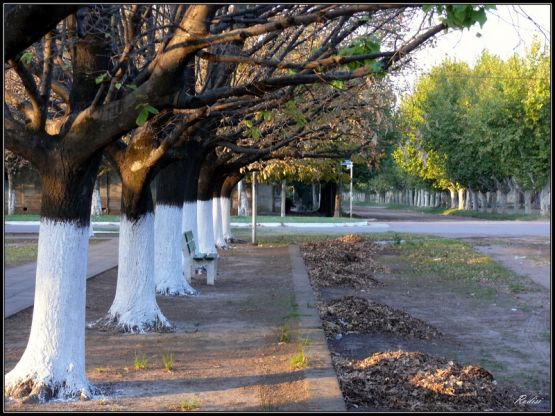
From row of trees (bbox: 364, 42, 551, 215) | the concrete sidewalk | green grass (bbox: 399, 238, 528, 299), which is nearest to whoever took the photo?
the concrete sidewalk

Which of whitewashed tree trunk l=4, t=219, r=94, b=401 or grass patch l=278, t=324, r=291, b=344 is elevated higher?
whitewashed tree trunk l=4, t=219, r=94, b=401

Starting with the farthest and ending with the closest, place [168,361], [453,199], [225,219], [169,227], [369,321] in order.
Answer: [453,199]
[225,219]
[169,227]
[369,321]
[168,361]

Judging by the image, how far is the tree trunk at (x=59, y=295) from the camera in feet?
24.8

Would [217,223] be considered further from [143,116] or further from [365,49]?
[365,49]

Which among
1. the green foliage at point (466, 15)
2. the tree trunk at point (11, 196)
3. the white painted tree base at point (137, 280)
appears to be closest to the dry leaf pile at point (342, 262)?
the white painted tree base at point (137, 280)

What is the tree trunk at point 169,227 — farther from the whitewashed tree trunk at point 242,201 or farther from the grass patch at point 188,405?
the whitewashed tree trunk at point 242,201

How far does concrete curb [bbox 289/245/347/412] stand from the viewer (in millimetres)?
6973

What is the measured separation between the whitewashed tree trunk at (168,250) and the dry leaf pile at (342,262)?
3802mm

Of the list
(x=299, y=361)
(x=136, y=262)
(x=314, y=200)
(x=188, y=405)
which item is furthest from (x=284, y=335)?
(x=314, y=200)

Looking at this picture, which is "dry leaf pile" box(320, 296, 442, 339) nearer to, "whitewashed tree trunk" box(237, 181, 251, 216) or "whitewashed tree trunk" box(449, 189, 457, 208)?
"whitewashed tree trunk" box(237, 181, 251, 216)

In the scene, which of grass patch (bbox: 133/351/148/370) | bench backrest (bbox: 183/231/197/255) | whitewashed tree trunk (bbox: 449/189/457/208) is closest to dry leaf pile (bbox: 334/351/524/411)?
grass patch (bbox: 133/351/148/370)

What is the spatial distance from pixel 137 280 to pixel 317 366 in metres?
3.62

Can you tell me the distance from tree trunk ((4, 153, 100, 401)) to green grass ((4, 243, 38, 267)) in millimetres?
12877

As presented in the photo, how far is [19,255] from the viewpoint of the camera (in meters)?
22.8
